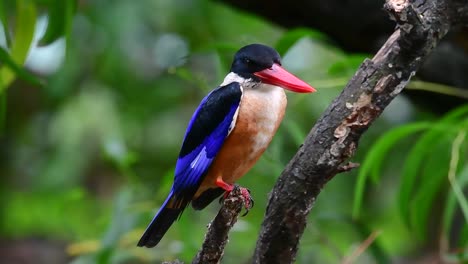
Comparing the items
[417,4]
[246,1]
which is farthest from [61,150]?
[417,4]

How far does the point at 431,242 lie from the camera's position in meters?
4.37

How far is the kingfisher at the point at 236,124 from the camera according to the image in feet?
5.65

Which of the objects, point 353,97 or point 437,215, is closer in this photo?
point 353,97

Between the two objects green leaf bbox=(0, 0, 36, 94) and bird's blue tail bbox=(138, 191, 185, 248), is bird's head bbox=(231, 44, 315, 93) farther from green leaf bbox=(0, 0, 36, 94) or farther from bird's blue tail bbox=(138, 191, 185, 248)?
green leaf bbox=(0, 0, 36, 94)

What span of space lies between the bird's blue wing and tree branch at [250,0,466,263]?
16 centimetres

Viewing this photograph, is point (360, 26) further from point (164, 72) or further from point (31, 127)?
point (31, 127)

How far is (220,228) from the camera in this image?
163cm

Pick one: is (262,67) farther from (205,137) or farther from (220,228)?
(220,228)

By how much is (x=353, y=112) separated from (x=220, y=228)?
30 centimetres

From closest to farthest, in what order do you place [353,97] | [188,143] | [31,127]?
[353,97] → [188,143] → [31,127]

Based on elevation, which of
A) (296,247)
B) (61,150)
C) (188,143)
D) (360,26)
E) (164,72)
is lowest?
(296,247)

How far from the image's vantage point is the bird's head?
5.61 ft

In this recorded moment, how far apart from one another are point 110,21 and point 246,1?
95 cm

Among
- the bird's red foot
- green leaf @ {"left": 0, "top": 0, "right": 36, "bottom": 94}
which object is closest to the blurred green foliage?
green leaf @ {"left": 0, "top": 0, "right": 36, "bottom": 94}
